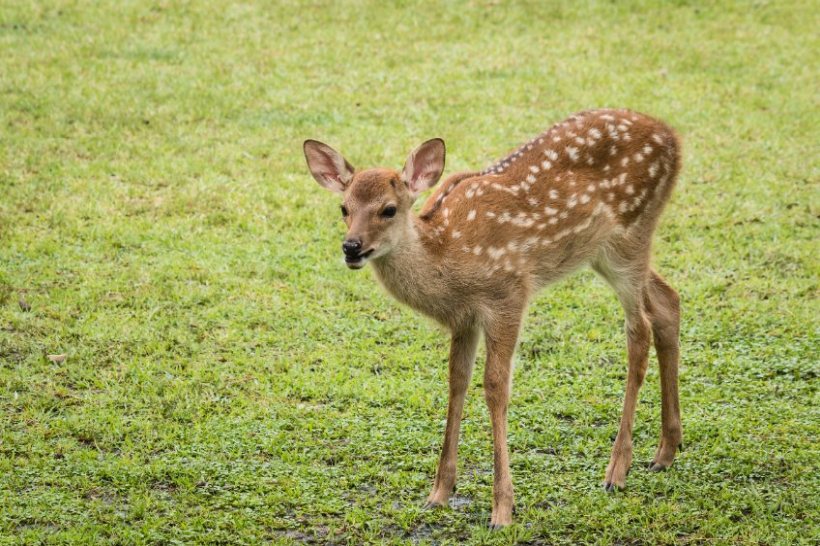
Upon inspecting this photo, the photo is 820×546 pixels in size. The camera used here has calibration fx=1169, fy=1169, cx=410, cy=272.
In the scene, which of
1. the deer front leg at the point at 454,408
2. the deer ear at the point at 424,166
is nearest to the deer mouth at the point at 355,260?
the deer ear at the point at 424,166

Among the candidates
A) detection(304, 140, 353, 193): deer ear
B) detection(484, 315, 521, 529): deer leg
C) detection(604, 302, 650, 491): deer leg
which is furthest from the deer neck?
detection(604, 302, 650, 491): deer leg

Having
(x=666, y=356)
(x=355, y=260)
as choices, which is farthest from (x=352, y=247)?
(x=666, y=356)

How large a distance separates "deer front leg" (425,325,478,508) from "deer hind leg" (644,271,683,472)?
1117 millimetres

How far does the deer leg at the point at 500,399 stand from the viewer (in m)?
5.79

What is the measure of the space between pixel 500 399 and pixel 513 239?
845 mm

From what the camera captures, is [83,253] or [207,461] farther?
[83,253]

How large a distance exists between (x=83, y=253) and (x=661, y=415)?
180 inches

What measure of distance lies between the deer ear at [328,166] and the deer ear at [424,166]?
308mm

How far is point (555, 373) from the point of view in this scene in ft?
24.5

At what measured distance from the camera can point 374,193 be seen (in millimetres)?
5805

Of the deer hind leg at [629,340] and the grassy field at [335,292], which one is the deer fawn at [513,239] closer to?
the deer hind leg at [629,340]

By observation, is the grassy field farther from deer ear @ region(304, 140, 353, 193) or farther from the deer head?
deer ear @ region(304, 140, 353, 193)

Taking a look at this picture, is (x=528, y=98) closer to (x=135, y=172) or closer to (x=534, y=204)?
(x=135, y=172)

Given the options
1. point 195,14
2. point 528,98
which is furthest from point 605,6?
point 195,14
